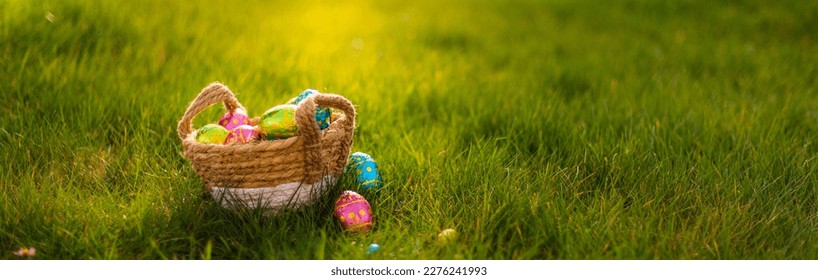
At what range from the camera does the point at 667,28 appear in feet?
19.8

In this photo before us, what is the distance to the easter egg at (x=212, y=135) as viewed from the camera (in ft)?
7.47

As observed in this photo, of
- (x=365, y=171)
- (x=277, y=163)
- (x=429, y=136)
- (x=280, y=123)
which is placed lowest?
(x=429, y=136)

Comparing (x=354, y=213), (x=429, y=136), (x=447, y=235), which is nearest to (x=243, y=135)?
(x=354, y=213)

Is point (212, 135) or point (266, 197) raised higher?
point (212, 135)

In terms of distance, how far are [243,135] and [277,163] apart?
0.18 meters

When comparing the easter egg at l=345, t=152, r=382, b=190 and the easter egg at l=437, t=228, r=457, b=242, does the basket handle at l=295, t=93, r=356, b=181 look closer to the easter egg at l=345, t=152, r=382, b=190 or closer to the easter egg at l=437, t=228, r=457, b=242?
the easter egg at l=345, t=152, r=382, b=190

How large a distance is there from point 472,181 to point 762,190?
1.05m

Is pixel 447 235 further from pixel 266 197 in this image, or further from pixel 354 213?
pixel 266 197

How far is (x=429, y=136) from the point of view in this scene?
10.1 feet

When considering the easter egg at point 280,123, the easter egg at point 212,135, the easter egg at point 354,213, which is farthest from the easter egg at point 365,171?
the easter egg at point 212,135

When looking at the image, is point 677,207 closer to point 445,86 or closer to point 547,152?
point 547,152

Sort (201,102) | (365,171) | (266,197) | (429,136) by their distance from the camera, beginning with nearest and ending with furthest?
(266,197) → (201,102) → (365,171) → (429,136)

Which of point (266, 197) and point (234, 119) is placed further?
point (234, 119)

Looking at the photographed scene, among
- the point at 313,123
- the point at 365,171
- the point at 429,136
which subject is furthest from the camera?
the point at 429,136
